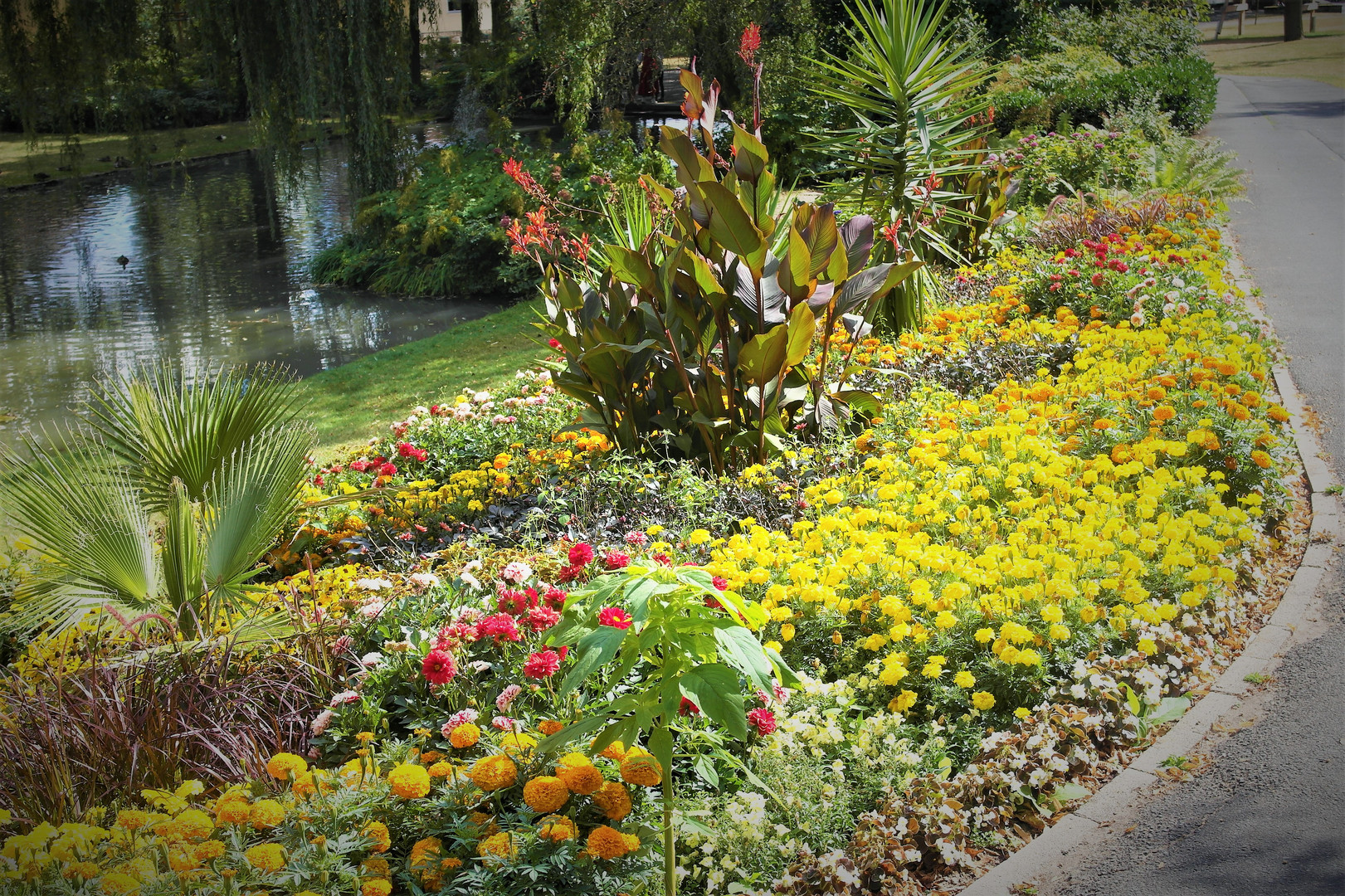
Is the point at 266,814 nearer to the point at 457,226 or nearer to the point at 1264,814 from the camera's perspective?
the point at 1264,814

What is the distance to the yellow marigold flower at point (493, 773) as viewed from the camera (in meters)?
2.22

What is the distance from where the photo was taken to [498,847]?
207 centimetres

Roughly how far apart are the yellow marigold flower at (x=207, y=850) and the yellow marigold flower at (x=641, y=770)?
0.90m

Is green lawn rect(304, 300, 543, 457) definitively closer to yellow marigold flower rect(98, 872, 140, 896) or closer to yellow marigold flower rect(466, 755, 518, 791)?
yellow marigold flower rect(466, 755, 518, 791)

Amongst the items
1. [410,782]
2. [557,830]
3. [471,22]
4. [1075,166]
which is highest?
[471,22]

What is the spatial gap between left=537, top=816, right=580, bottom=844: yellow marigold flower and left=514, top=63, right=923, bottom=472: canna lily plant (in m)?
2.64

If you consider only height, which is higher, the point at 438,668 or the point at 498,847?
the point at 438,668

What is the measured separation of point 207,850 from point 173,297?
11.7 meters

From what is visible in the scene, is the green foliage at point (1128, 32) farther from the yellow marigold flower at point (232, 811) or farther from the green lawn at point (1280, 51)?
the yellow marigold flower at point (232, 811)

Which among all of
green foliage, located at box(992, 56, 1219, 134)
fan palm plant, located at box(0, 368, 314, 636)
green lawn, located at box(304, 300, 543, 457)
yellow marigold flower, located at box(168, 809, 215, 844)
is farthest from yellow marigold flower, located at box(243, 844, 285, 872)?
green foliage, located at box(992, 56, 1219, 134)

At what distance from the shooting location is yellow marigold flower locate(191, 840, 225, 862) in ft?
6.56

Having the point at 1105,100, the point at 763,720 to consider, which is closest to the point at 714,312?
the point at 763,720

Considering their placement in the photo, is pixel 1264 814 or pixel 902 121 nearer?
pixel 1264 814

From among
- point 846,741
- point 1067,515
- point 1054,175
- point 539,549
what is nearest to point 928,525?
point 1067,515
